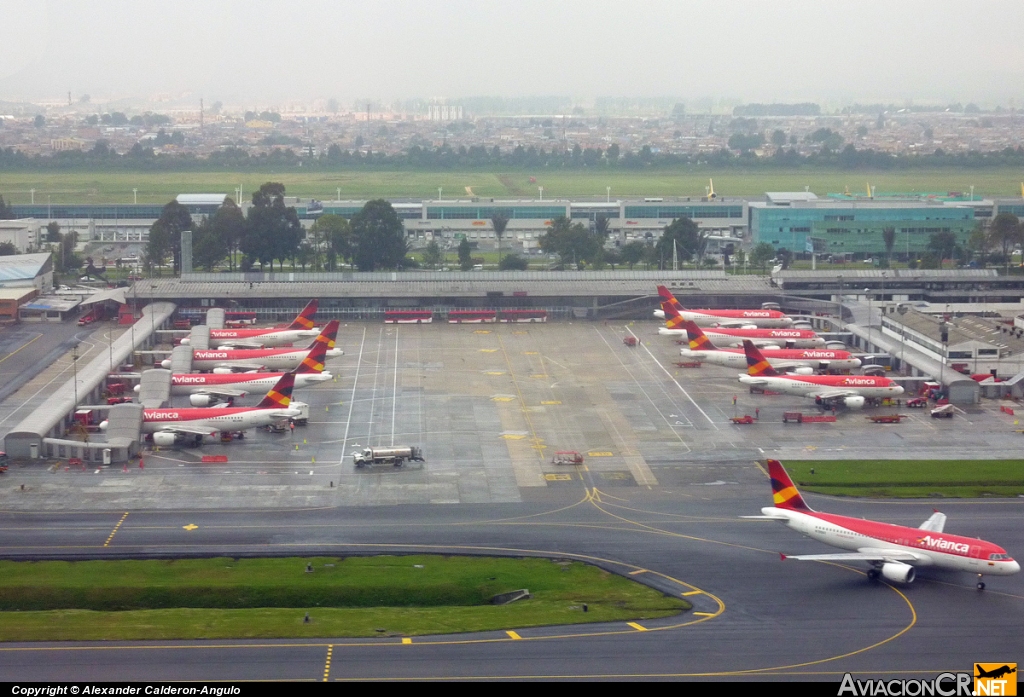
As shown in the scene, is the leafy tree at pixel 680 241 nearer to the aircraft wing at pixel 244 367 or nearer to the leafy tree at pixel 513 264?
the leafy tree at pixel 513 264

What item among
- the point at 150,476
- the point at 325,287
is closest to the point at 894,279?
the point at 325,287

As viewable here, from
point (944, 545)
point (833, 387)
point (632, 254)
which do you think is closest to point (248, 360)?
point (833, 387)

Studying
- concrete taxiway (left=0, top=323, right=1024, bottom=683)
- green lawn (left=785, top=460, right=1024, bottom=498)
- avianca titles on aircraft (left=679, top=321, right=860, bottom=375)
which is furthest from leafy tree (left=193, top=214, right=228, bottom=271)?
green lawn (left=785, top=460, right=1024, bottom=498)

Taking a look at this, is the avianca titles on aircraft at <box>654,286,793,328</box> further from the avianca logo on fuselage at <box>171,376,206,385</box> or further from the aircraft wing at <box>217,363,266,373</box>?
the avianca logo on fuselage at <box>171,376,206,385</box>

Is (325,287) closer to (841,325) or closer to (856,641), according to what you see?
(841,325)

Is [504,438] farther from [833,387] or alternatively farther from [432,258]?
[432,258]

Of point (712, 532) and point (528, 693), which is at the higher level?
point (528, 693)

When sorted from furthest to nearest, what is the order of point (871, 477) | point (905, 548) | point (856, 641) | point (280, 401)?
1. point (280, 401)
2. point (871, 477)
3. point (905, 548)
4. point (856, 641)
